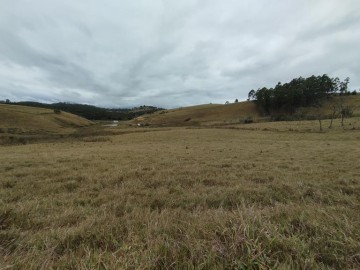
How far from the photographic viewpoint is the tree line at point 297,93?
9169 cm

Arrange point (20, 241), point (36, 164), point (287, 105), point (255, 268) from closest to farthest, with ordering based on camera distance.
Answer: point (255, 268)
point (20, 241)
point (36, 164)
point (287, 105)

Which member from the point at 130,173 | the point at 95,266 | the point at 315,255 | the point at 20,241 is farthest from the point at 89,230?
the point at 130,173

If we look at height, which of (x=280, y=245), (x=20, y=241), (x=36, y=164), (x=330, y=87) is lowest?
(x=36, y=164)

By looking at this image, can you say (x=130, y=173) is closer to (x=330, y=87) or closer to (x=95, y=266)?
(x=95, y=266)

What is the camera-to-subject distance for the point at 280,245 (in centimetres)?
267

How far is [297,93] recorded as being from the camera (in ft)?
296

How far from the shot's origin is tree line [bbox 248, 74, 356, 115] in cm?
9169

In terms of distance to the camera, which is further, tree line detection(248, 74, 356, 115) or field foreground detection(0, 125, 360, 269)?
tree line detection(248, 74, 356, 115)

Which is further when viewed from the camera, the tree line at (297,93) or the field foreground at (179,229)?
the tree line at (297,93)

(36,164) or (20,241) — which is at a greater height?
(20,241)

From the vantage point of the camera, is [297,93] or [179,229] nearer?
[179,229]

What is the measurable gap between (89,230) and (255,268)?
2693 millimetres

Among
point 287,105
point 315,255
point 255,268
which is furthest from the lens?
point 287,105

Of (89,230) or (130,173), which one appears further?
(130,173)
